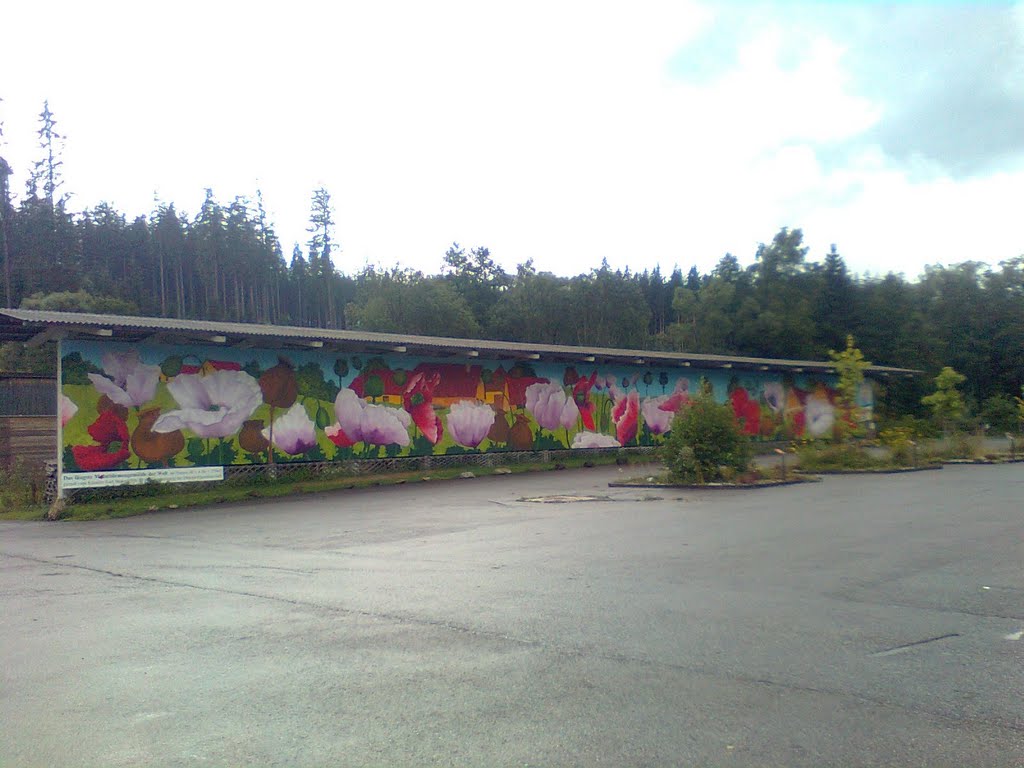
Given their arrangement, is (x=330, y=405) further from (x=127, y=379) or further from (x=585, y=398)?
(x=585, y=398)

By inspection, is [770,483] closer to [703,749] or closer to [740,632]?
[740,632]

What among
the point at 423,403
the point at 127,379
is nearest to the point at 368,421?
the point at 423,403

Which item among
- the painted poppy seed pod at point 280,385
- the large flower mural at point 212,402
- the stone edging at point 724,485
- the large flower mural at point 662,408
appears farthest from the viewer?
the large flower mural at point 662,408

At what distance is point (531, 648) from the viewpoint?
6867mm

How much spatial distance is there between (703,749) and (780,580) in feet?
16.6

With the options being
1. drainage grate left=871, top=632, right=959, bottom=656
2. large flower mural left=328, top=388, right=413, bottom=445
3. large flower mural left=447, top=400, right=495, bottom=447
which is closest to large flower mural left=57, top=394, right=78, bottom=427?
large flower mural left=328, top=388, right=413, bottom=445

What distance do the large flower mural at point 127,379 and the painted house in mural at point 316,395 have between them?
25mm

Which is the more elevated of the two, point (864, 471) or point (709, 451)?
point (709, 451)

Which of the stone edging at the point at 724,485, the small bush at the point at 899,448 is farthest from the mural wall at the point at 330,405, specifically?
the stone edging at the point at 724,485

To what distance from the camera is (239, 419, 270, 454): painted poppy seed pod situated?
2406cm

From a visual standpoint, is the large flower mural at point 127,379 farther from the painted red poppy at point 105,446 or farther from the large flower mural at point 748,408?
the large flower mural at point 748,408

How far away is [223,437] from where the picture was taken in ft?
77.8

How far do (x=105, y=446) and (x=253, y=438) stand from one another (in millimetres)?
3871

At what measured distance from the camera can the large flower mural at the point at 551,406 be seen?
30875 millimetres
